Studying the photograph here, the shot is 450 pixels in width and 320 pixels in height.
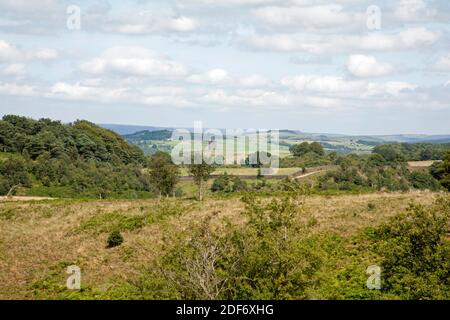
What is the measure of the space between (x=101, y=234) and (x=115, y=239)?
433cm

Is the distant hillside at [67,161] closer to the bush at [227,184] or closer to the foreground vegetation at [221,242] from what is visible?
the foreground vegetation at [221,242]

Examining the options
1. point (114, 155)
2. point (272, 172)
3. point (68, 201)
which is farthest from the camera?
point (114, 155)

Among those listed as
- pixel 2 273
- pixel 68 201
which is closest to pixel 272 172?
pixel 68 201

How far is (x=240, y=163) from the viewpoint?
152 metres

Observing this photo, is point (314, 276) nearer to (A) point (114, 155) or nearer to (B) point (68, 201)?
(B) point (68, 201)

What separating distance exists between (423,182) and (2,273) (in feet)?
294

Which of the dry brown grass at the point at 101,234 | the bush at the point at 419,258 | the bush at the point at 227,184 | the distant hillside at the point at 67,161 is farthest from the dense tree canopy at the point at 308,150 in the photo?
the bush at the point at 419,258

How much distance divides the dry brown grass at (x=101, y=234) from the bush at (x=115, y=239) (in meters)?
0.52

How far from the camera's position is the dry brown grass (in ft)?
119

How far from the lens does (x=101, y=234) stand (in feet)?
151

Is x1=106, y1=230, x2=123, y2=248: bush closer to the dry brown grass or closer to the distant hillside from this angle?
the dry brown grass

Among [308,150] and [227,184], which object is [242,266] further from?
[308,150]

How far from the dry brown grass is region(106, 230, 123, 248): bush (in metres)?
0.52

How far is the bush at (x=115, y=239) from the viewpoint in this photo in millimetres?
42250
